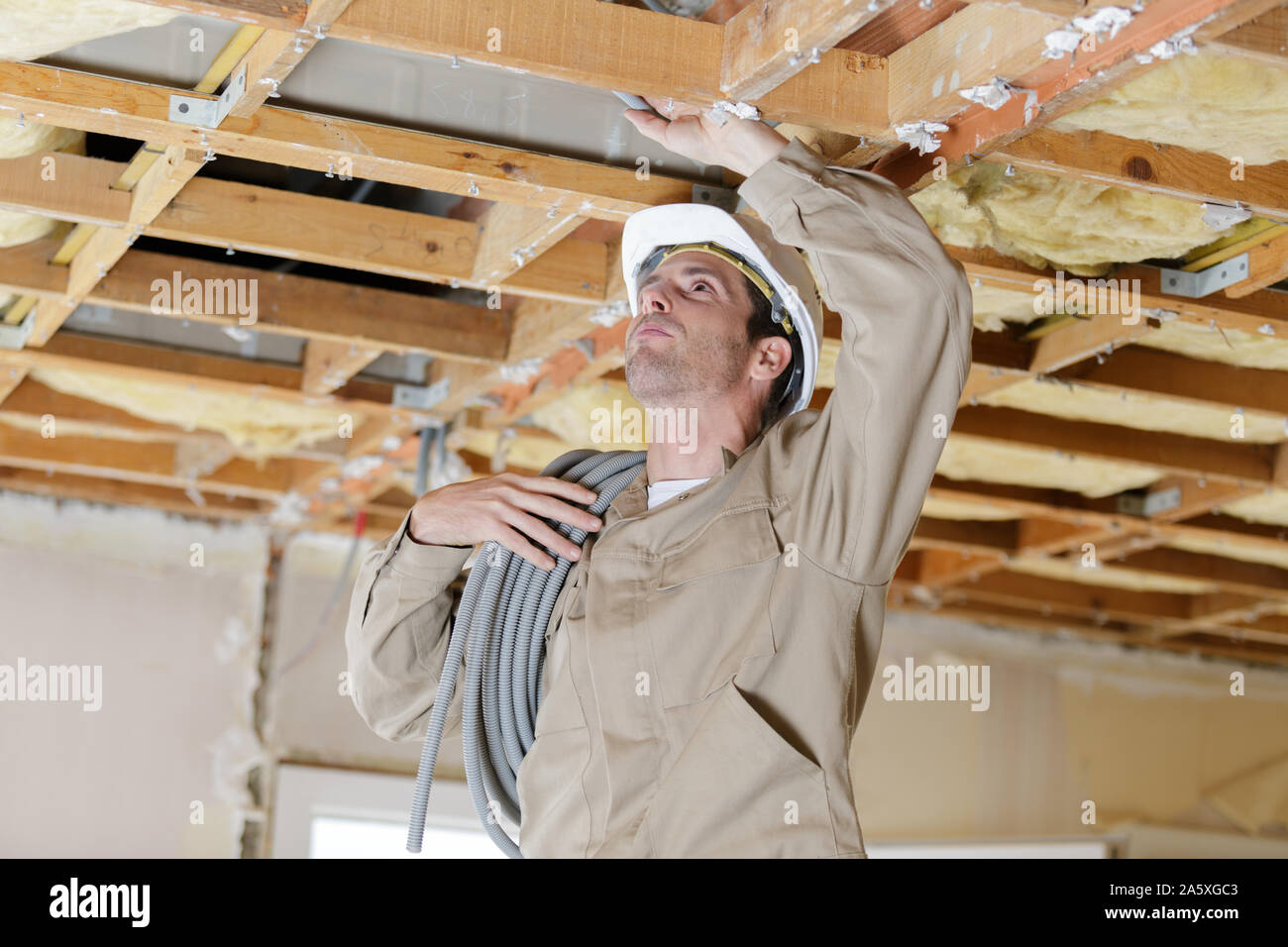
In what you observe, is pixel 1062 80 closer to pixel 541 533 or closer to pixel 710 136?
pixel 710 136

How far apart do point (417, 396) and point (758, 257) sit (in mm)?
1998

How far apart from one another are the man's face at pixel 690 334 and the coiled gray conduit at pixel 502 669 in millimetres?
178

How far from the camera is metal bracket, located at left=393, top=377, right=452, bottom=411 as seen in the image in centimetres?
398

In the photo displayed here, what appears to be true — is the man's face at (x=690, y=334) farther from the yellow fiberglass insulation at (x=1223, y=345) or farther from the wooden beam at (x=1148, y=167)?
the yellow fiberglass insulation at (x=1223, y=345)

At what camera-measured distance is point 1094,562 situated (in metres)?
5.13

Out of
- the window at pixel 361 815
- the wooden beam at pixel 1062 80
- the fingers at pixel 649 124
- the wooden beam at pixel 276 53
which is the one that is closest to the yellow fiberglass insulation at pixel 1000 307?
the wooden beam at pixel 1062 80

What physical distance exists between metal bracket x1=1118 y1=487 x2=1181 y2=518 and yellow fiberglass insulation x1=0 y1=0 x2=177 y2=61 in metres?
3.32

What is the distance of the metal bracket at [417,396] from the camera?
3.98 meters

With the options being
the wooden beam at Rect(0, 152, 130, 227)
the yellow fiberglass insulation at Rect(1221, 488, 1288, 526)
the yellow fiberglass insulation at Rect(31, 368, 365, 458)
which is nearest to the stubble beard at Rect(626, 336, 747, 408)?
the wooden beam at Rect(0, 152, 130, 227)

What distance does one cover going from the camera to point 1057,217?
8.59 feet

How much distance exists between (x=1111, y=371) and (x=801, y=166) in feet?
5.78
